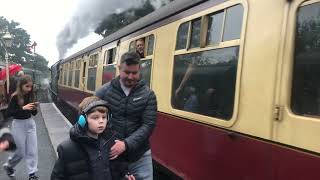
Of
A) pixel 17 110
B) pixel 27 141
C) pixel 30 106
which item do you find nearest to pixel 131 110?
pixel 30 106

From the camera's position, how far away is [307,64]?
129 inches

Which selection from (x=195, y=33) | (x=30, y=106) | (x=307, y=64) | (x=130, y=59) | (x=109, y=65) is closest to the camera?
(x=307, y=64)

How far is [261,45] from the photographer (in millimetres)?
3736

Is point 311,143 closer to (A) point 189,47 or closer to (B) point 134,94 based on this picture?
(B) point 134,94

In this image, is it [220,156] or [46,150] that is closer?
[220,156]

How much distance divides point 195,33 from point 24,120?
3.14 m

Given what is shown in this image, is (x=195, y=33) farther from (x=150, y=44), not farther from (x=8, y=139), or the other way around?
(x=8, y=139)

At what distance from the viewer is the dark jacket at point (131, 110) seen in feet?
13.9

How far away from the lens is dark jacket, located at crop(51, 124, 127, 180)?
338 centimetres

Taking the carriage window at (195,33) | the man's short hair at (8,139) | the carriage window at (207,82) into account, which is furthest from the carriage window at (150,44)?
the man's short hair at (8,139)

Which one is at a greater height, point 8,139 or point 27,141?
point 8,139

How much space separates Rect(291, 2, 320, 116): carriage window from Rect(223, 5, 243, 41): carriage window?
32.4 inches

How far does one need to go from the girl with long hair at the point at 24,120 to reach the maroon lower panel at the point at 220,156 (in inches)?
73.0

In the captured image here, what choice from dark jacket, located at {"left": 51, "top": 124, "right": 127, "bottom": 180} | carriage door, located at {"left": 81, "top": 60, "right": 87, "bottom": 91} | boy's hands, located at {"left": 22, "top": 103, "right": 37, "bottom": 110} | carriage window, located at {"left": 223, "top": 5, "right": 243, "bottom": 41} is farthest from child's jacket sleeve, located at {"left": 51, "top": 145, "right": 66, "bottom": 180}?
carriage door, located at {"left": 81, "top": 60, "right": 87, "bottom": 91}
